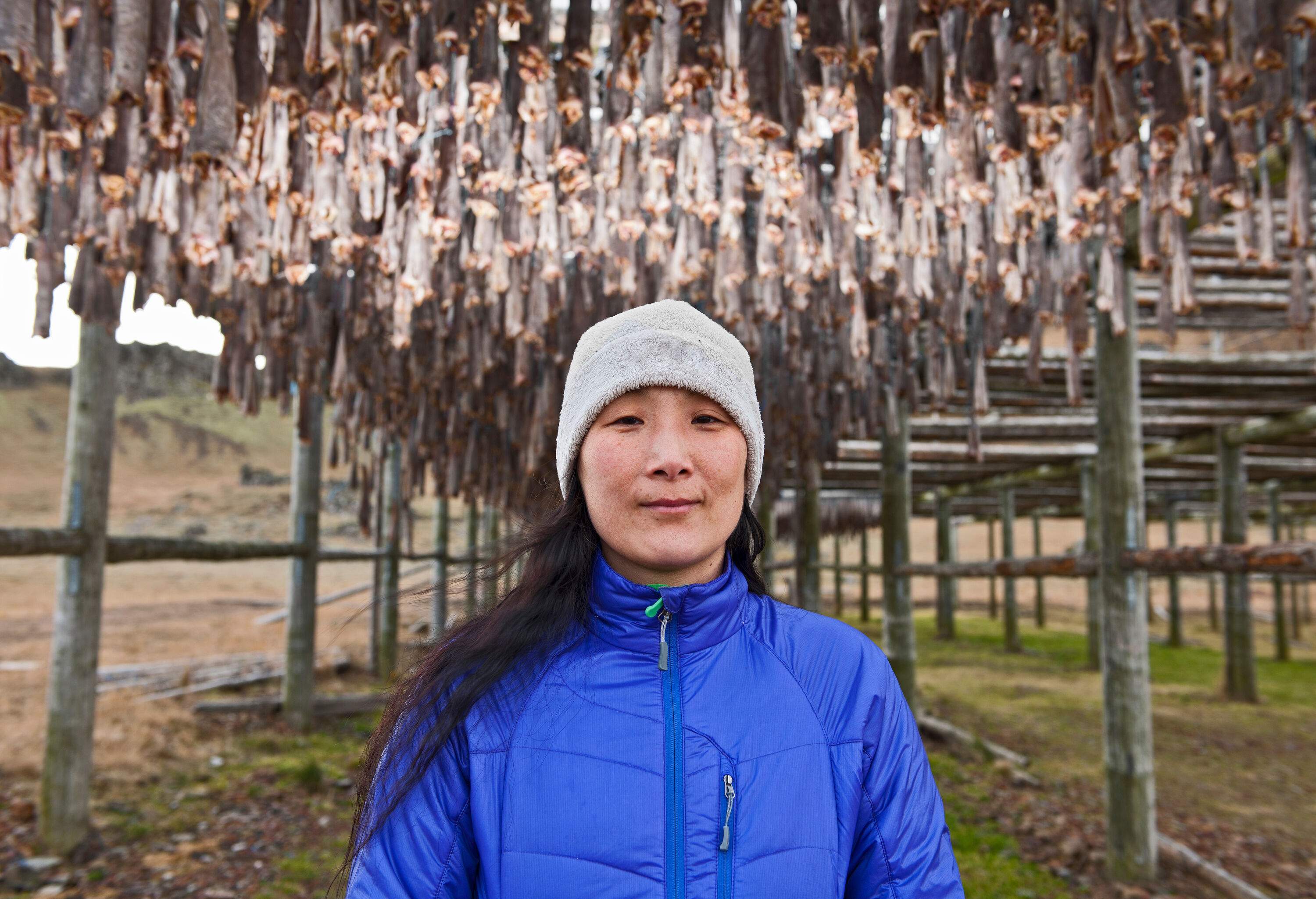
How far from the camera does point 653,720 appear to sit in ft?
4.55

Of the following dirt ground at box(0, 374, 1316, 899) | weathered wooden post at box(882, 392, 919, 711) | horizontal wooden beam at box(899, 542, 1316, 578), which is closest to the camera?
horizontal wooden beam at box(899, 542, 1316, 578)

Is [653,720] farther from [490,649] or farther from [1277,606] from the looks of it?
[1277,606]

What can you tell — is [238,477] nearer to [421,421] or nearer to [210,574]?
[210,574]

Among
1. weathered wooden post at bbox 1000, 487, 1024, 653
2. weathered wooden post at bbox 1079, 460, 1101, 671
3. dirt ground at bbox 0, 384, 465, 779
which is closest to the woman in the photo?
dirt ground at bbox 0, 384, 465, 779

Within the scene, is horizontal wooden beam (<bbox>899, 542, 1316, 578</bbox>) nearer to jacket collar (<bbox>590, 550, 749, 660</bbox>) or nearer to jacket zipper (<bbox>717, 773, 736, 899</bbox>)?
jacket collar (<bbox>590, 550, 749, 660</bbox>)

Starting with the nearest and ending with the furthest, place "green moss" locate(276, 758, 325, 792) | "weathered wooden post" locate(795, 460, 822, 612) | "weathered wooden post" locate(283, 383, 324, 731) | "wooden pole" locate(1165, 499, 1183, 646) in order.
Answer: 1. "green moss" locate(276, 758, 325, 792)
2. "weathered wooden post" locate(283, 383, 324, 731)
3. "weathered wooden post" locate(795, 460, 822, 612)
4. "wooden pole" locate(1165, 499, 1183, 646)

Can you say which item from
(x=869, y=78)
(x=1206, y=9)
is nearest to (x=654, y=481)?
(x=869, y=78)

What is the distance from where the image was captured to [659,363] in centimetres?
150

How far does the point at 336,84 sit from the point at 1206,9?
1893 mm

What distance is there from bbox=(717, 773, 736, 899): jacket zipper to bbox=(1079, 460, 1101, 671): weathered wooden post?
11603 mm

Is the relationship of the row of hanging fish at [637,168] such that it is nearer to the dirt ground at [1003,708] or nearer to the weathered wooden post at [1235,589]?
the dirt ground at [1003,708]

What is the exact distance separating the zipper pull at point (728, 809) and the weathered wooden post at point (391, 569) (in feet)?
33.0

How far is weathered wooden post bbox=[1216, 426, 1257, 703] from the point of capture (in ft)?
33.9

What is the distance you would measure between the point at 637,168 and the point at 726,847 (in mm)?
2988
